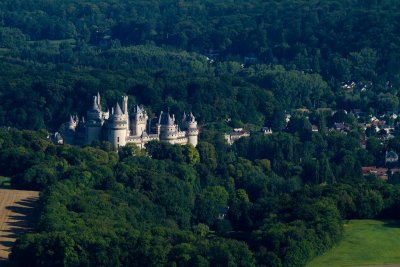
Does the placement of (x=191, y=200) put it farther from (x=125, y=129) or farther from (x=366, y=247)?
(x=125, y=129)

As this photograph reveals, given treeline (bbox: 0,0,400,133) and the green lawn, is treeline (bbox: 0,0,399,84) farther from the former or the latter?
the green lawn

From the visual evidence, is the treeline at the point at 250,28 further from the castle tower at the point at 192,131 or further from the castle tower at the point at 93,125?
the castle tower at the point at 93,125

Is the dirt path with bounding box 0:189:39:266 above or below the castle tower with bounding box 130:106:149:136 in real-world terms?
below

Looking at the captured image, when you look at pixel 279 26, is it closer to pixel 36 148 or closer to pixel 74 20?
pixel 74 20

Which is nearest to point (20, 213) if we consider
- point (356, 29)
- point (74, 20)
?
point (356, 29)

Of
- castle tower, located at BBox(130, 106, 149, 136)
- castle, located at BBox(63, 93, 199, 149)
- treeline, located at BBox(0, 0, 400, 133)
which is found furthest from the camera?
treeline, located at BBox(0, 0, 400, 133)

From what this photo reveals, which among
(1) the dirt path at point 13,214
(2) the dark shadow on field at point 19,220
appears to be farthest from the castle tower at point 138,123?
(2) the dark shadow on field at point 19,220

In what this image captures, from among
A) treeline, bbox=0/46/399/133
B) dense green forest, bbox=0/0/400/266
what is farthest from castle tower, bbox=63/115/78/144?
treeline, bbox=0/46/399/133
